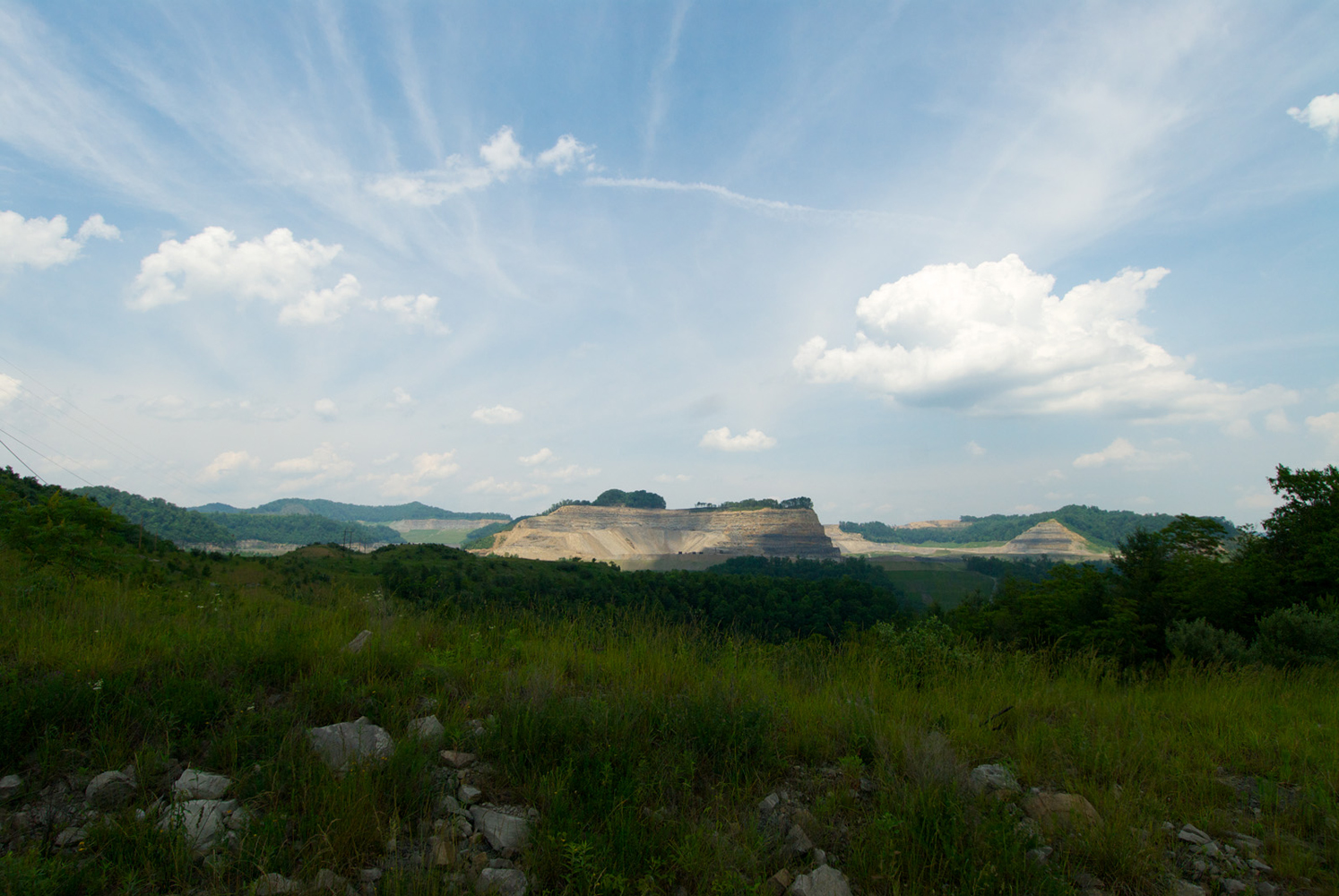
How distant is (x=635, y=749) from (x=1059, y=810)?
2666 mm

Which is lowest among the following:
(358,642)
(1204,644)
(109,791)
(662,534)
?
(1204,644)

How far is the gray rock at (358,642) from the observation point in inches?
201

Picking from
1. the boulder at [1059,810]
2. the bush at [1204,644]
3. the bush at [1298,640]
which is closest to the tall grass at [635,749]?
the boulder at [1059,810]

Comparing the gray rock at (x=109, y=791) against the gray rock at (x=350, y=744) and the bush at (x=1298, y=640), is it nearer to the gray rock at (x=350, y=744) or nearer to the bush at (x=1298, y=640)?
the gray rock at (x=350, y=744)

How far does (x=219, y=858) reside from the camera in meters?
2.79

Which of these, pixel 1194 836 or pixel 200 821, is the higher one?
pixel 200 821

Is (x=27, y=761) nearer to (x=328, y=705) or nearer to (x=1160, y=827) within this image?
(x=328, y=705)

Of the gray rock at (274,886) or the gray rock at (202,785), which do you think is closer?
the gray rock at (274,886)

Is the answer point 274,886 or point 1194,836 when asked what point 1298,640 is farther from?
point 274,886

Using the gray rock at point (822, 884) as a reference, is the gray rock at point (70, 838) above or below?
above

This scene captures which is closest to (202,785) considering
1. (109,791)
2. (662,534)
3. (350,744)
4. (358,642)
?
(109,791)

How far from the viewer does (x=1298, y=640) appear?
883 centimetres

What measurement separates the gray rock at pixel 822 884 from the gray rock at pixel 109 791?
12.0ft

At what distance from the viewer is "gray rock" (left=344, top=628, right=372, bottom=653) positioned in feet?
16.8
